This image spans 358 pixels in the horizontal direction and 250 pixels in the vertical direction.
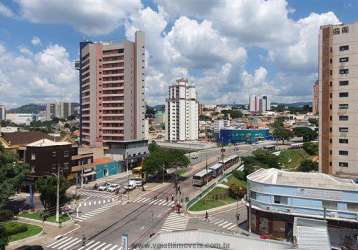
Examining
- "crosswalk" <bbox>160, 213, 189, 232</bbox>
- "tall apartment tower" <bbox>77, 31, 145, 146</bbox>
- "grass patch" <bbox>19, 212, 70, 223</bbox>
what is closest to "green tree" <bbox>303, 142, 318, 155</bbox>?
"tall apartment tower" <bbox>77, 31, 145, 146</bbox>

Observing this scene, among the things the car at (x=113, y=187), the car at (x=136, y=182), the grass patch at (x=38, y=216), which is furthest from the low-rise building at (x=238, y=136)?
the grass patch at (x=38, y=216)

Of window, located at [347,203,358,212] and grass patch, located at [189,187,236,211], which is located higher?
window, located at [347,203,358,212]

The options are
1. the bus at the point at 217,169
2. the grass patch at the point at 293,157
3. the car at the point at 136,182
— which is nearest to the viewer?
the car at the point at 136,182

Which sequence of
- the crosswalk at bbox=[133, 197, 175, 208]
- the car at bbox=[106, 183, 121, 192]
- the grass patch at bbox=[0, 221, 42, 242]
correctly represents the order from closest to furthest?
1. the grass patch at bbox=[0, 221, 42, 242]
2. the crosswalk at bbox=[133, 197, 175, 208]
3. the car at bbox=[106, 183, 121, 192]

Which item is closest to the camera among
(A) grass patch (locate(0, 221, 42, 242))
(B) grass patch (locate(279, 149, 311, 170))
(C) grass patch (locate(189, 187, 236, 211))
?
(A) grass patch (locate(0, 221, 42, 242))

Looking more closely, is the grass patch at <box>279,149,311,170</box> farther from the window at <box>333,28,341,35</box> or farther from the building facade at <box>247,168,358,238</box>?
the building facade at <box>247,168,358,238</box>

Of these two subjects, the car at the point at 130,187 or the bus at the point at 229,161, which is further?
the bus at the point at 229,161

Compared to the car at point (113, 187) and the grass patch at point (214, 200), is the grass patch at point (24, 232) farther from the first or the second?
the car at point (113, 187)

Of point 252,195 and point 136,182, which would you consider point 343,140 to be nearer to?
point 252,195
